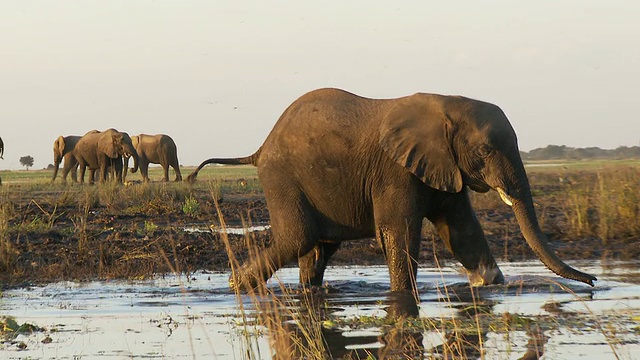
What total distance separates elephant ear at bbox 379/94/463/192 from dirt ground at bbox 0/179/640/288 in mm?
1380

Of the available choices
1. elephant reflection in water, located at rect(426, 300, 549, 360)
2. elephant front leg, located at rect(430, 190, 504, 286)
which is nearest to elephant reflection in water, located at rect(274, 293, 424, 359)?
elephant reflection in water, located at rect(426, 300, 549, 360)

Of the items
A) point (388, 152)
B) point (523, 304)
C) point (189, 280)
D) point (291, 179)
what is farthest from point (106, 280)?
point (523, 304)

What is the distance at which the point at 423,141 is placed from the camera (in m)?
10.7

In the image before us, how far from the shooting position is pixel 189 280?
474 inches

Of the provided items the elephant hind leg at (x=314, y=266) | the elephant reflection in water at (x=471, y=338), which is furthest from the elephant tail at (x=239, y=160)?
the elephant reflection in water at (x=471, y=338)

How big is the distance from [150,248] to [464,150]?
17.2ft

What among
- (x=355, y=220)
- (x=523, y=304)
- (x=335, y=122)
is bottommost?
(x=523, y=304)

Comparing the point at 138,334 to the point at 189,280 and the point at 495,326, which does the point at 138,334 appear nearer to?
the point at 495,326

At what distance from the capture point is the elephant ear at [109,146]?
37.3 meters

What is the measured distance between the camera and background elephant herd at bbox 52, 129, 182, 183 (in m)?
37.4

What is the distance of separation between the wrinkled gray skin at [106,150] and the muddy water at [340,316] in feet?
81.8

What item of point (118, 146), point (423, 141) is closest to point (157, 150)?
point (118, 146)

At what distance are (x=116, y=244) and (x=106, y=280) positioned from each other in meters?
2.49

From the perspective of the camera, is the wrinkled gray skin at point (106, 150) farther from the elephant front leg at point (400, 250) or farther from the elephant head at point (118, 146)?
the elephant front leg at point (400, 250)
